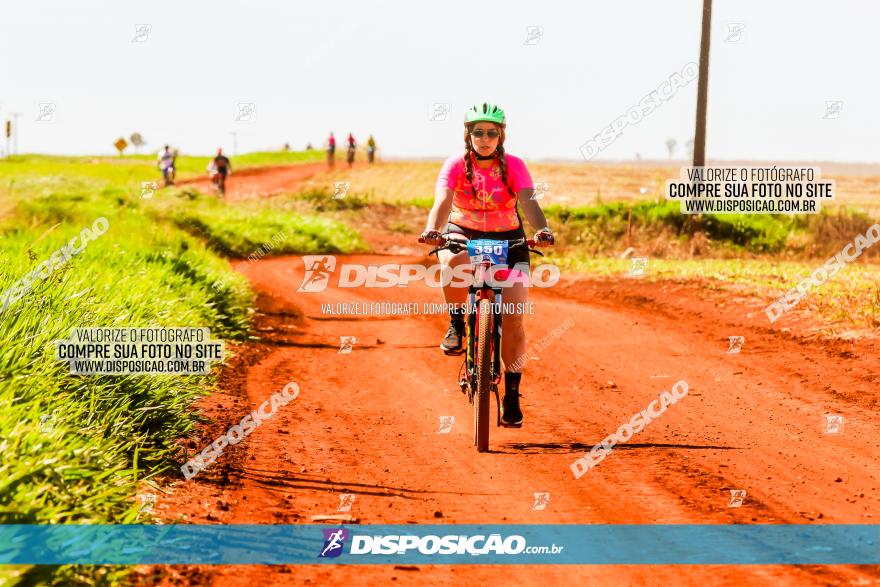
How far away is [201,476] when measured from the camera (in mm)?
6973

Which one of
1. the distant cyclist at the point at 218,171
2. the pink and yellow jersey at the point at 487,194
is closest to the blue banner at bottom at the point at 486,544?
the pink and yellow jersey at the point at 487,194

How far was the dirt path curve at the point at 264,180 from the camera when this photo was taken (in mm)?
50084

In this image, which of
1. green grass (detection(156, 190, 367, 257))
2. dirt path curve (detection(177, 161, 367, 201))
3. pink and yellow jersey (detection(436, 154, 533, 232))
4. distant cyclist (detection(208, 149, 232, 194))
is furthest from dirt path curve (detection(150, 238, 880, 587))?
dirt path curve (detection(177, 161, 367, 201))

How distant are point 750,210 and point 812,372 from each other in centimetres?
1747

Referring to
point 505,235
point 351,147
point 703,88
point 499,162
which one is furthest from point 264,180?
point 505,235

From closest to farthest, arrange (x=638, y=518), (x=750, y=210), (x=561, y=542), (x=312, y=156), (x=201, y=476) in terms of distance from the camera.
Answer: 1. (x=561, y=542)
2. (x=638, y=518)
3. (x=201, y=476)
4. (x=750, y=210)
5. (x=312, y=156)

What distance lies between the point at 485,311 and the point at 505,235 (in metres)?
0.64

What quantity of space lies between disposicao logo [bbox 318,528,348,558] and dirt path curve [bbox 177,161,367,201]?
1629 inches

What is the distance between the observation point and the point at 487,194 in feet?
26.4

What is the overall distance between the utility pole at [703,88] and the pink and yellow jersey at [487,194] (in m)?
20.3

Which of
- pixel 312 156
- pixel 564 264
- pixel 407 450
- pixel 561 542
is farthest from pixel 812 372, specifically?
pixel 312 156

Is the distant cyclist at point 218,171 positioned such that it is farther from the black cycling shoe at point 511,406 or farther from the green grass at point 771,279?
the black cycling shoe at point 511,406

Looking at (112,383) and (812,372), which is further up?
(112,383)

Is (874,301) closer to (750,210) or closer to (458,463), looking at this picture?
(458,463)
